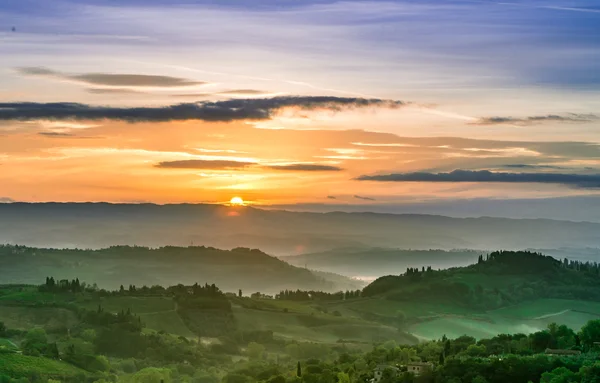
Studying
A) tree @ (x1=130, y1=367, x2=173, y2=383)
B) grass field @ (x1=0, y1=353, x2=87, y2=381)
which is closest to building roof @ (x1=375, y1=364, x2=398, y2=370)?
tree @ (x1=130, y1=367, x2=173, y2=383)

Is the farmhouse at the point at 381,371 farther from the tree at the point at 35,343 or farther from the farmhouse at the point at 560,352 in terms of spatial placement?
the tree at the point at 35,343

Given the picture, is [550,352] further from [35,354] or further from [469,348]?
[35,354]

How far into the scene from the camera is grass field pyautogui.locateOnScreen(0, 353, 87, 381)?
165 meters

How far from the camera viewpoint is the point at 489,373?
110250 mm

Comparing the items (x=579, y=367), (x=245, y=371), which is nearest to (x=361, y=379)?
(x=579, y=367)

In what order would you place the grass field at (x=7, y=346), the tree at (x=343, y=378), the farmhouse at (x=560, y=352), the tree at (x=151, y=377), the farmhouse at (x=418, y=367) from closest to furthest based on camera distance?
the farmhouse at (x=418, y=367) → the farmhouse at (x=560, y=352) → the tree at (x=343, y=378) → the tree at (x=151, y=377) → the grass field at (x=7, y=346)

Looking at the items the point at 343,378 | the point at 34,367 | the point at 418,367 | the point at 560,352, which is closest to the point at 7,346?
the point at 34,367

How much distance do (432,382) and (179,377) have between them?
8738cm

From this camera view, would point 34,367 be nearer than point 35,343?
Yes

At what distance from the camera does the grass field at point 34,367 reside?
165 metres

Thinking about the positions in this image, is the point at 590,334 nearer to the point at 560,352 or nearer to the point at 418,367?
the point at 560,352

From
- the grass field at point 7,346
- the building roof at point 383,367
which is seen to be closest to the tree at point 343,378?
the building roof at point 383,367

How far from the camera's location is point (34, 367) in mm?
169750

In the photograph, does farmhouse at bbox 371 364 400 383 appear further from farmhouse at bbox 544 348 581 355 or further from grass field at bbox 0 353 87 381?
grass field at bbox 0 353 87 381
